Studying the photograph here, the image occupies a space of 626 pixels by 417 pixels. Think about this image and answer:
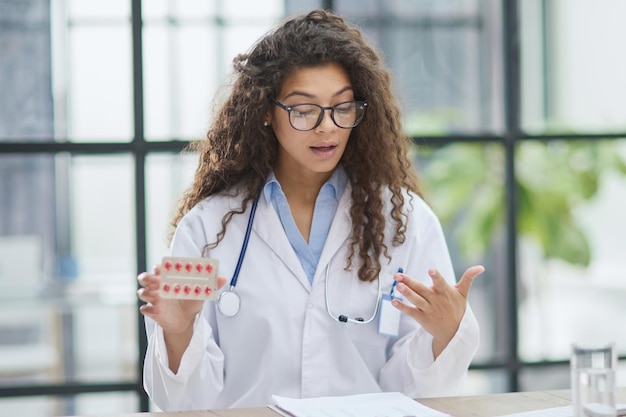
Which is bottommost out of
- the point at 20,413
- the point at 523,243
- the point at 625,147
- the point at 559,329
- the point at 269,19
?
the point at 20,413

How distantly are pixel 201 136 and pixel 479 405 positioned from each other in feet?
5.20

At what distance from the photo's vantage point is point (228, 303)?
6.82 ft

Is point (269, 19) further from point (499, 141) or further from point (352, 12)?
point (499, 141)

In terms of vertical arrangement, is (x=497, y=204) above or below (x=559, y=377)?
above

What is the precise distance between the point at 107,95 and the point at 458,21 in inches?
51.8

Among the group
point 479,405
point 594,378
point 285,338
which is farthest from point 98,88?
point 594,378

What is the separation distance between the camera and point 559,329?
3.41m

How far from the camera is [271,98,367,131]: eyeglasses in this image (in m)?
2.05

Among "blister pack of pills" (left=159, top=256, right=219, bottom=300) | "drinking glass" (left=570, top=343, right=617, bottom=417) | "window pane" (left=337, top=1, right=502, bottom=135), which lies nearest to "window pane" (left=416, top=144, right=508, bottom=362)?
"window pane" (left=337, top=1, right=502, bottom=135)

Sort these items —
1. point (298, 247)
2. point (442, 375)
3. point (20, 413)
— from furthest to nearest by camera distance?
point (20, 413)
point (298, 247)
point (442, 375)

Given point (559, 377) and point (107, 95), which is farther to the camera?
point (559, 377)

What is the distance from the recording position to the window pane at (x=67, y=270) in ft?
9.97

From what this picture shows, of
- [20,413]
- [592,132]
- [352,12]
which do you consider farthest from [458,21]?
[20,413]

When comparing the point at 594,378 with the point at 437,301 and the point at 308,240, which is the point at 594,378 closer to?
the point at 437,301
